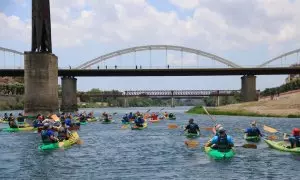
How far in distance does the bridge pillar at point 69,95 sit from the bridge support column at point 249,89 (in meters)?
44.3

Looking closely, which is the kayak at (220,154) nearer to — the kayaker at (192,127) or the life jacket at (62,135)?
the life jacket at (62,135)

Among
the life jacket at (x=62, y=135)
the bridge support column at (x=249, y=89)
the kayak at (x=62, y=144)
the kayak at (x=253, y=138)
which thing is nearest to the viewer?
the kayak at (x=62, y=144)

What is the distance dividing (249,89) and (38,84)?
67405mm

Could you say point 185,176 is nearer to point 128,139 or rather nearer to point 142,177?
point 142,177

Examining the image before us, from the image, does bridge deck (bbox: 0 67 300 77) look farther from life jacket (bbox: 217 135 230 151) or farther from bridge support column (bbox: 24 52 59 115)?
life jacket (bbox: 217 135 230 151)

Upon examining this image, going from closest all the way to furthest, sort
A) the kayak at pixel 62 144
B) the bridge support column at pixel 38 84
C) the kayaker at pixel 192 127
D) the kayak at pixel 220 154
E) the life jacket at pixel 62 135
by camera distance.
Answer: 1. the kayak at pixel 220 154
2. the kayak at pixel 62 144
3. the life jacket at pixel 62 135
4. the kayaker at pixel 192 127
5. the bridge support column at pixel 38 84

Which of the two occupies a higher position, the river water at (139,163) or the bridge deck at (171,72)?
the bridge deck at (171,72)

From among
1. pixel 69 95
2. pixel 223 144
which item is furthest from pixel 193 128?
pixel 69 95

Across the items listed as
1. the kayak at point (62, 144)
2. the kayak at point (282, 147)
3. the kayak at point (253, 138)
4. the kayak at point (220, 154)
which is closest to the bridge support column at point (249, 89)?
the kayak at point (253, 138)

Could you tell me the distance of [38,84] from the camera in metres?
74.2

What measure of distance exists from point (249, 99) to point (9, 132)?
268ft

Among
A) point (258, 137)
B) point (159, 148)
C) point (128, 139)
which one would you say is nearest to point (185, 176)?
point (159, 148)

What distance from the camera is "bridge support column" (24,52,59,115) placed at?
74.2 m

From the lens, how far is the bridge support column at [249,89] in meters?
125
